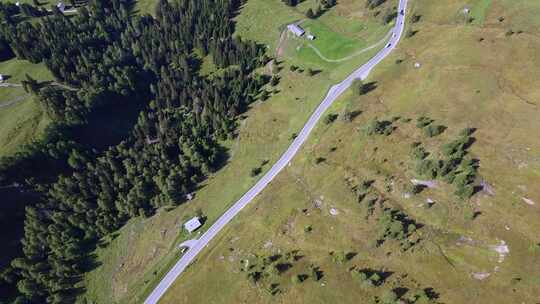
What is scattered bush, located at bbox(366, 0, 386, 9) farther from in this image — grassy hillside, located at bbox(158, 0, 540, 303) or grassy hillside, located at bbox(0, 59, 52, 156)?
grassy hillside, located at bbox(0, 59, 52, 156)

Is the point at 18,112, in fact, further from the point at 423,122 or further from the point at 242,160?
the point at 423,122

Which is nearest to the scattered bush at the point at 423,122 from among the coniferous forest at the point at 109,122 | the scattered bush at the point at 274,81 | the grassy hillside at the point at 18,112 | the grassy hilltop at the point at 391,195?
the grassy hilltop at the point at 391,195

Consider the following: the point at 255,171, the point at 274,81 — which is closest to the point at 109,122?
the point at 274,81

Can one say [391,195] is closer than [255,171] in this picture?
Yes

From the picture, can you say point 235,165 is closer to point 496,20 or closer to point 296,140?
point 296,140

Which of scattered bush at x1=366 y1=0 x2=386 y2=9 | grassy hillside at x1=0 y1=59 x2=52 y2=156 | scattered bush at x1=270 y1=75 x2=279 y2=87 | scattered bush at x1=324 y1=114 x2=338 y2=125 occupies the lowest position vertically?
scattered bush at x1=324 y1=114 x2=338 y2=125

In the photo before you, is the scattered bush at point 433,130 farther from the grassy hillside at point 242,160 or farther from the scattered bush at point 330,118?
the grassy hillside at point 242,160

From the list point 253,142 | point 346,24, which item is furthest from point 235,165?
point 346,24

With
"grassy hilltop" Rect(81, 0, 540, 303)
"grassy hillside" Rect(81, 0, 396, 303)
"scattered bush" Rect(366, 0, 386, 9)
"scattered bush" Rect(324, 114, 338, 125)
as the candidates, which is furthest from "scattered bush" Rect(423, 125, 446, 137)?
"scattered bush" Rect(366, 0, 386, 9)
